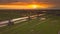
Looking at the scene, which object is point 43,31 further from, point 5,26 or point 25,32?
point 5,26

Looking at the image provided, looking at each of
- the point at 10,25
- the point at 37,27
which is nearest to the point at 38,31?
the point at 37,27

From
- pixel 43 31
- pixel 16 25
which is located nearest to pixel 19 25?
pixel 16 25

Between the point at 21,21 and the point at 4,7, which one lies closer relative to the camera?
the point at 4,7

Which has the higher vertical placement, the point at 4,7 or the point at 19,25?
the point at 4,7

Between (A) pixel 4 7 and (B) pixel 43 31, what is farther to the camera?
(B) pixel 43 31

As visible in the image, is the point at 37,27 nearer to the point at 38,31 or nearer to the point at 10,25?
the point at 38,31

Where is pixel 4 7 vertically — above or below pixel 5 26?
above
